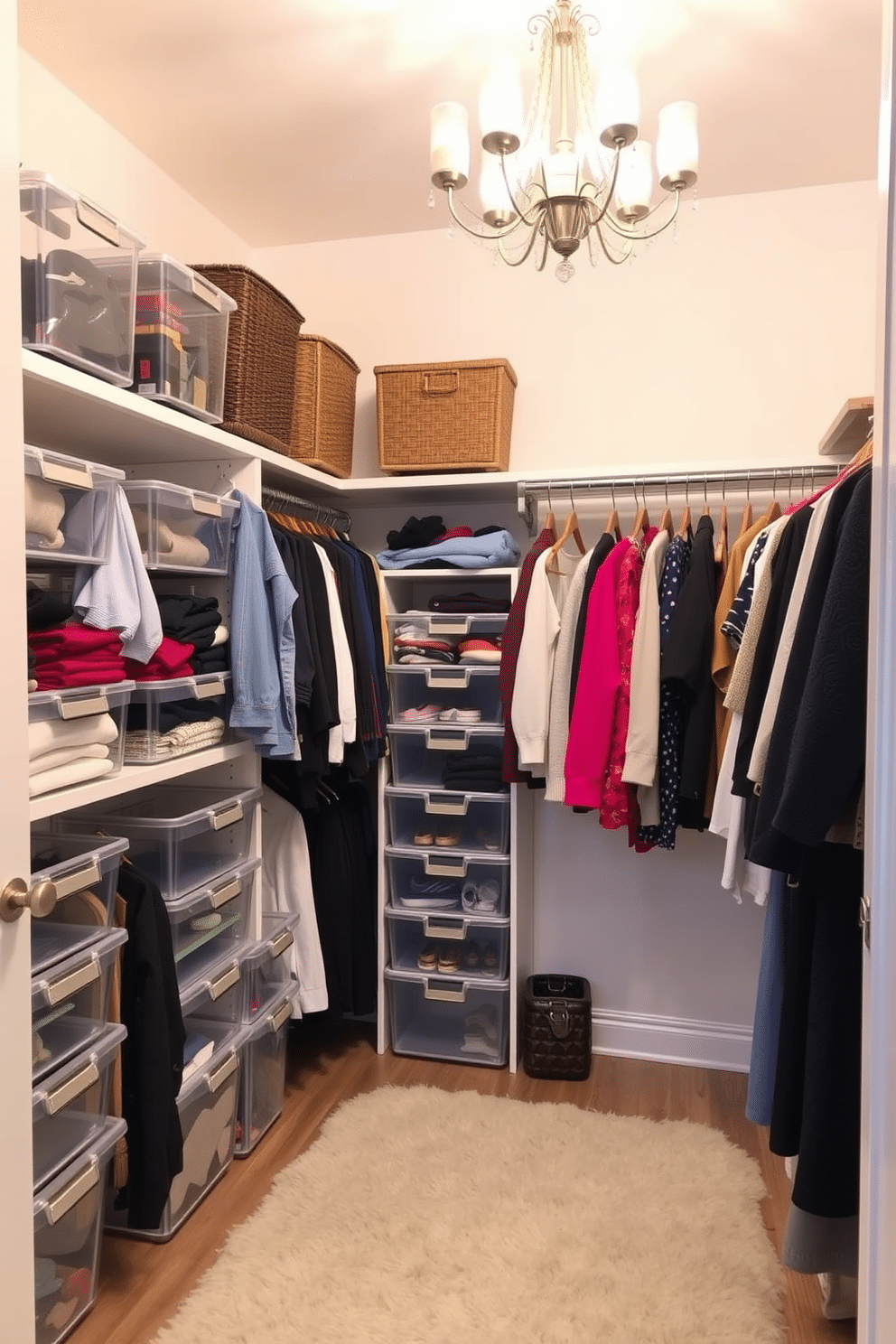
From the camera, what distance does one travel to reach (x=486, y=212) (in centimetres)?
194

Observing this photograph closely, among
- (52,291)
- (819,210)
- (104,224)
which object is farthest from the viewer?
(819,210)

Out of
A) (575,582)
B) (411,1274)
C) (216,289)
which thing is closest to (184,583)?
(216,289)

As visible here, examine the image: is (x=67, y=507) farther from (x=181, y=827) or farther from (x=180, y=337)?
(x=181, y=827)

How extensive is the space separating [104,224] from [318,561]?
1.00 meters

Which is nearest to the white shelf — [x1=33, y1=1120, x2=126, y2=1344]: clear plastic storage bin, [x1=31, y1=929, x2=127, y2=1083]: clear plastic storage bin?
[x1=31, y1=929, x2=127, y2=1083]: clear plastic storage bin

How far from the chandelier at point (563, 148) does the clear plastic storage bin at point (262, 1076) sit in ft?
6.28

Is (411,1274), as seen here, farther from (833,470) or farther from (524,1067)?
(833,470)

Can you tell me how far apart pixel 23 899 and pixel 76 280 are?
1.11 m

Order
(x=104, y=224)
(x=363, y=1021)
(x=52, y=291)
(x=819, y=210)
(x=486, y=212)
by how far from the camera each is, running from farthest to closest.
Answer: (x=363, y=1021)
(x=819, y=210)
(x=486, y=212)
(x=104, y=224)
(x=52, y=291)

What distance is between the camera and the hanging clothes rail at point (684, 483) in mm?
2701

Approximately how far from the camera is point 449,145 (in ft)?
5.88

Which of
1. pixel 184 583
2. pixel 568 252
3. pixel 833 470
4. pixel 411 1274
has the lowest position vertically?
pixel 411 1274

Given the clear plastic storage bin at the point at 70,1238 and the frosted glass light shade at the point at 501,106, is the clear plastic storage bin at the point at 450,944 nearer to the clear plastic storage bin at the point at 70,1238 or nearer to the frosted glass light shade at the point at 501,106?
the clear plastic storage bin at the point at 70,1238

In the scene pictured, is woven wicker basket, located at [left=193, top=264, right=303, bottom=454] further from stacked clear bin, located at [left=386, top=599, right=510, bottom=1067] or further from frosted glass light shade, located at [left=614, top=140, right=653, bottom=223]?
frosted glass light shade, located at [left=614, top=140, right=653, bottom=223]
